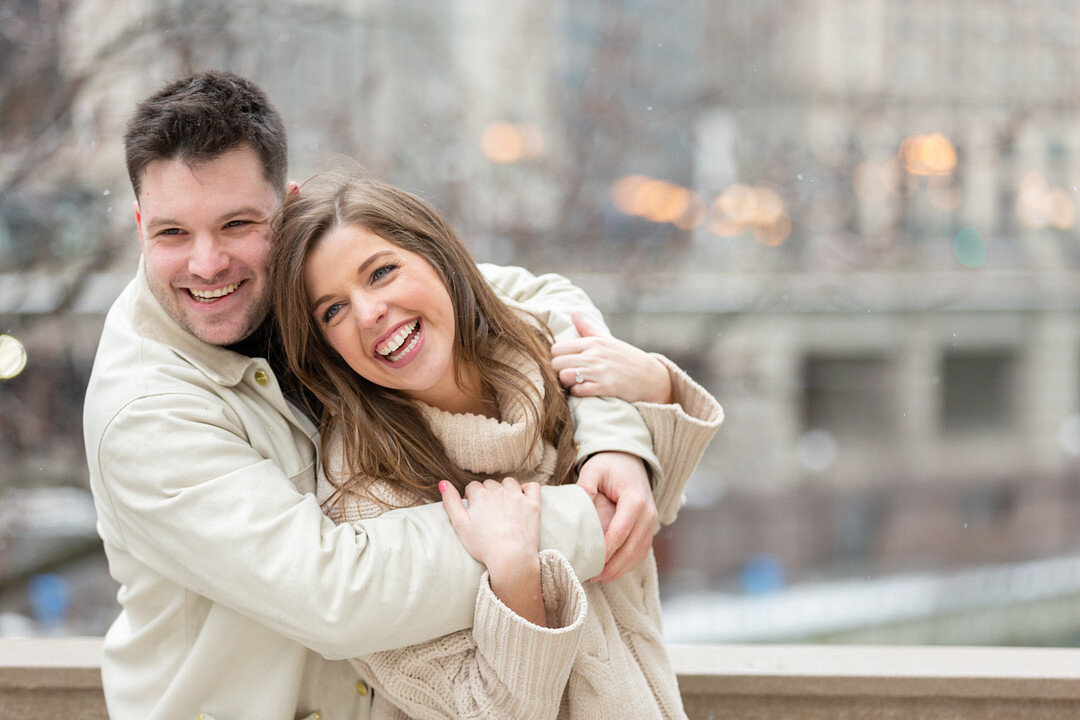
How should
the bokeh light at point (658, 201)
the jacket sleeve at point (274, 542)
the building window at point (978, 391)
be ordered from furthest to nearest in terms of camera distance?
1. the building window at point (978, 391)
2. the bokeh light at point (658, 201)
3. the jacket sleeve at point (274, 542)

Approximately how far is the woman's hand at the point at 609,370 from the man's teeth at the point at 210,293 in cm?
62

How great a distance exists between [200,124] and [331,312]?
412 mm

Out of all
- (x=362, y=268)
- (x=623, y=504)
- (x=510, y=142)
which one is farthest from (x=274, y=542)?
(x=510, y=142)

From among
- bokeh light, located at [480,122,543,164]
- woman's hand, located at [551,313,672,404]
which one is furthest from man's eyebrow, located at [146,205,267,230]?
bokeh light, located at [480,122,543,164]

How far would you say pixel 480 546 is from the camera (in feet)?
5.60

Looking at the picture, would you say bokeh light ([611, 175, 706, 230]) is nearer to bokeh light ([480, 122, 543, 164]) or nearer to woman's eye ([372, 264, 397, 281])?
bokeh light ([480, 122, 543, 164])

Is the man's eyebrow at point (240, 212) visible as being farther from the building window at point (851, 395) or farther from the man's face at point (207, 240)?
the building window at point (851, 395)

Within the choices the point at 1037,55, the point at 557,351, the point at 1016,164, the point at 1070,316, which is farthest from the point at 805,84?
the point at 557,351

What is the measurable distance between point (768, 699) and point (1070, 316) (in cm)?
1934

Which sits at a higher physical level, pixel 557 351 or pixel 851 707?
pixel 557 351

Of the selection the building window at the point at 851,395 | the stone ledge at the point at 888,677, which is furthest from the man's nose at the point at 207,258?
the building window at the point at 851,395

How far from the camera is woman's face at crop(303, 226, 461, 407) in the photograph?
5.94ft

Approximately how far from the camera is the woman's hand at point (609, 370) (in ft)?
6.63

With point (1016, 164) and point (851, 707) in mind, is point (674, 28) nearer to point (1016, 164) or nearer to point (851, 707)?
point (851, 707)
